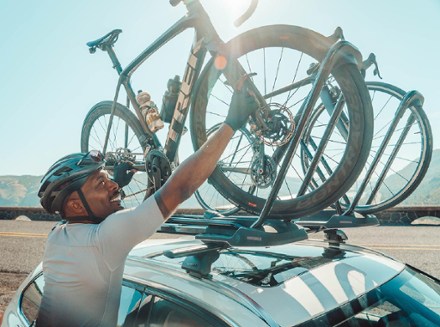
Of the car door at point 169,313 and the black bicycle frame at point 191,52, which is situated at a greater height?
the black bicycle frame at point 191,52

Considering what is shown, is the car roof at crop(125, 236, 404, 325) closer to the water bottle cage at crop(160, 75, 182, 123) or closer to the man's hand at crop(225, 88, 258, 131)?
the man's hand at crop(225, 88, 258, 131)

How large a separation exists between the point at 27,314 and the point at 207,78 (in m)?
1.94

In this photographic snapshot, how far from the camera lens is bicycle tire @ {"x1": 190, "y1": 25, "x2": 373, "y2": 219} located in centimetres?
248

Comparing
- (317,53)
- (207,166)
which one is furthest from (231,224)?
(317,53)

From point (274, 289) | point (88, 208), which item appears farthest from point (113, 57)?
point (274, 289)

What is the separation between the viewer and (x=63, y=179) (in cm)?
227

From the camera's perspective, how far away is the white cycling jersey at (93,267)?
6.28ft

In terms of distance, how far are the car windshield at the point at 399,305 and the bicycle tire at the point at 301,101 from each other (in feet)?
2.03

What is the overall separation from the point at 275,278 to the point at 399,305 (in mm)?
661

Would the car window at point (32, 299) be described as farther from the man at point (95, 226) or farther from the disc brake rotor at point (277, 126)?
the disc brake rotor at point (277, 126)

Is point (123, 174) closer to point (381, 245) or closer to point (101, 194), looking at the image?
point (101, 194)

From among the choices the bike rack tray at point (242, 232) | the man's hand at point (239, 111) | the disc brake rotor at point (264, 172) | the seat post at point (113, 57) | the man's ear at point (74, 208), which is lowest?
the man's ear at point (74, 208)

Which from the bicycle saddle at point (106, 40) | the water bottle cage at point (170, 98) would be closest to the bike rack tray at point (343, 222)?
the water bottle cage at point (170, 98)

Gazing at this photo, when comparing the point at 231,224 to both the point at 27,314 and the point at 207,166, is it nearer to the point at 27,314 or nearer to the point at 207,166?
the point at 207,166
